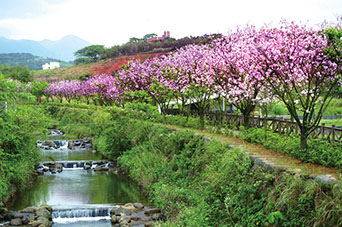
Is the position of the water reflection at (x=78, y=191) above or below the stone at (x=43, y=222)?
below

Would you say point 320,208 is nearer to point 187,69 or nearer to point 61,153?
point 187,69

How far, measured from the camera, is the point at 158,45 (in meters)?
78.9

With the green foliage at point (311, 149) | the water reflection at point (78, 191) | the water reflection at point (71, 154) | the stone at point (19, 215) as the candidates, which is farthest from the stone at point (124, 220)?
the water reflection at point (71, 154)

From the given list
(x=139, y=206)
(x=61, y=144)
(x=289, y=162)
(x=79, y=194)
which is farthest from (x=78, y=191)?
(x=61, y=144)

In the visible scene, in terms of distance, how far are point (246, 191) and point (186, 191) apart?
3732 mm

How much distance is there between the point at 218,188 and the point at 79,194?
8039 mm

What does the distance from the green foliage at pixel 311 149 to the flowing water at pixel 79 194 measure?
20.5ft

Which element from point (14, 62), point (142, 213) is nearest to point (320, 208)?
point (142, 213)

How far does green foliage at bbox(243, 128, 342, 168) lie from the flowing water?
6.23 metres

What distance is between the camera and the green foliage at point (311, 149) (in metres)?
9.11

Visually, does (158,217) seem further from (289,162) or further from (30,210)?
(289,162)

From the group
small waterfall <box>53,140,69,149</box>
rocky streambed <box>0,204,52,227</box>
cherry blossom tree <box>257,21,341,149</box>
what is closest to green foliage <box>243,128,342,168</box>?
cherry blossom tree <box>257,21,341,149</box>

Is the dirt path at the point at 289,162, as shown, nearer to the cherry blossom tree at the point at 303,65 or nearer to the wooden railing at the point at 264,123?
the cherry blossom tree at the point at 303,65

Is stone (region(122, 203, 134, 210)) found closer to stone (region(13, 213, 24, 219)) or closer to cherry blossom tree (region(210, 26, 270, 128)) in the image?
stone (region(13, 213, 24, 219))
